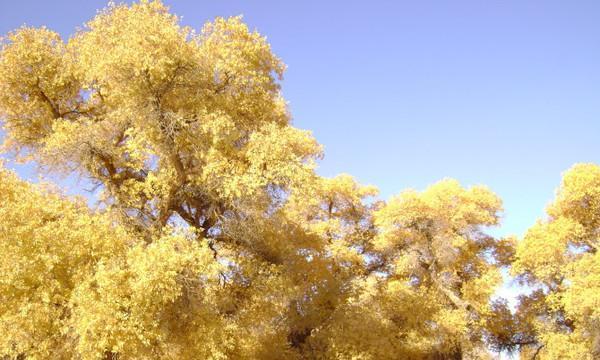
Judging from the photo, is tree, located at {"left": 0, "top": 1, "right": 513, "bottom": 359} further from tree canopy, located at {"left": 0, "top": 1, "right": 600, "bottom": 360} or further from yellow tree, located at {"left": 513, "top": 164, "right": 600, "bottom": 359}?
yellow tree, located at {"left": 513, "top": 164, "right": 600, "bottom": 359}

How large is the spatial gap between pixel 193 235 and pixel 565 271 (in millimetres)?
18690

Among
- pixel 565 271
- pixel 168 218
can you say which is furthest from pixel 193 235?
pixel 565 271

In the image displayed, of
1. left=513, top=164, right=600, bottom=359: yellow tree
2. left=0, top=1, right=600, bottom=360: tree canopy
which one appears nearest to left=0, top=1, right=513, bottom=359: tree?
left=0, top=1, right=600, bottom=360: tree canopy

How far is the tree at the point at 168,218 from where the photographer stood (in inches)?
464

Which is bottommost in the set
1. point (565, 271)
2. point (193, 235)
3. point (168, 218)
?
point (193, 235)

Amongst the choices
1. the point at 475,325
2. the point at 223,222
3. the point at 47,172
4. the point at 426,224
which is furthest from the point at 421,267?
the point at 47,172

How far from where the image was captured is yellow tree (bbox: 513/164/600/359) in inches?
819

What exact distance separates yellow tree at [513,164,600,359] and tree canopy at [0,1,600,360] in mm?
88

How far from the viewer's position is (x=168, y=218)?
57.5ft

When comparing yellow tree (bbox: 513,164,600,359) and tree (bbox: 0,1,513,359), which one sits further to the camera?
yellow tree (bbox: 513,164,600,359)

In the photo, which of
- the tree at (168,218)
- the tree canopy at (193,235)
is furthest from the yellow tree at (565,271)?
the tree at (168,218)

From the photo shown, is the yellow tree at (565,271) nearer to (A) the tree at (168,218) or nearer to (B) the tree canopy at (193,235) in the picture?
(B) the tree canopy at (193,235)

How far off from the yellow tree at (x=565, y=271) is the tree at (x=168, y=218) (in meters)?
4.07

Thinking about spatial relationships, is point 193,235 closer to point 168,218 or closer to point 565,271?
point 168,218
